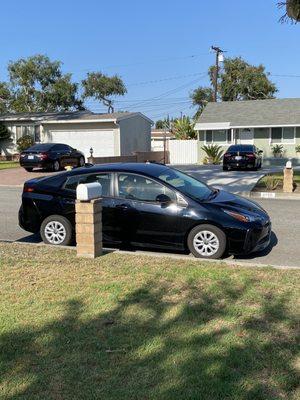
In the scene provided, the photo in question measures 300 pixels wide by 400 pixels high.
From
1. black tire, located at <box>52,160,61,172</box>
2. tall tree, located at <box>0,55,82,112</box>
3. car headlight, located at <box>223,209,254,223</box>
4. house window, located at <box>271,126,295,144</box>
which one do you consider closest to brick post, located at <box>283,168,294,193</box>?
car headlight, located at <box>223,209,254,223</box>

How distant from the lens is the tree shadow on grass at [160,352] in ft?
11.0

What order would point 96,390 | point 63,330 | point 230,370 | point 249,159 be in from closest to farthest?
point 96,390, point 230,370, point 63,330, point 249,159

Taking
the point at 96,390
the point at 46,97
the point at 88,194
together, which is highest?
the point at 46,97

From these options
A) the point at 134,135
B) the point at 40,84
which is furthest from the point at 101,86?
the point at 134,135

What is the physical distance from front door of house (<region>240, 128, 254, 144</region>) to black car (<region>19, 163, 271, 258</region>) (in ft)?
92.2

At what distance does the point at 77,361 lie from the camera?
3736 millimetres

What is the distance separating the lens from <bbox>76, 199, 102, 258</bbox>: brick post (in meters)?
6.70

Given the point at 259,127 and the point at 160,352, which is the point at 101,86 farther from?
the point at 160,352

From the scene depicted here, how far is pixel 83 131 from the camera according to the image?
34.3 metres

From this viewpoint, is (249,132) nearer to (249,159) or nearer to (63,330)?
(249,159)

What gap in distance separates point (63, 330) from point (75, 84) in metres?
59.4

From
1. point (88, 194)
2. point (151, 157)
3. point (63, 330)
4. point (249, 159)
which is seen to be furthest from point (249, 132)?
point (63, 330)

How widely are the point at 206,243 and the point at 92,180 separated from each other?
2167 mm

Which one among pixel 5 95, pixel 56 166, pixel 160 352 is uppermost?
pixel 5 95
